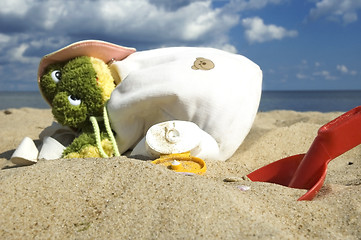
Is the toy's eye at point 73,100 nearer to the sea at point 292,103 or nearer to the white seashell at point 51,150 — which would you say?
the white seashell at point 51,150

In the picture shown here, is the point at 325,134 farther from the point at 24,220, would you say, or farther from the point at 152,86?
the point at 24,220

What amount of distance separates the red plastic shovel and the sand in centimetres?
12

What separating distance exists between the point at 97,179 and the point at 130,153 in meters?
1.06

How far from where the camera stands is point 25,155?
244cm

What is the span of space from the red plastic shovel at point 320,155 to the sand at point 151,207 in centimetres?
12

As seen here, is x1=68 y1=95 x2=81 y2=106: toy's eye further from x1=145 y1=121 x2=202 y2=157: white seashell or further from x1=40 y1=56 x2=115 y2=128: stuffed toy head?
x1=145 y1=121 x2=202 y2=157: white seashell

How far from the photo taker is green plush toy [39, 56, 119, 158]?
2393mm

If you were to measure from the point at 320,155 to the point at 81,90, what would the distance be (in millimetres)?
1515

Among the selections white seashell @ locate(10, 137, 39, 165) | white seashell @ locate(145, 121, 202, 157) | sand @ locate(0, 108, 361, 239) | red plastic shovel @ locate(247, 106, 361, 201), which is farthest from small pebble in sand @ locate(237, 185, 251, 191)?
white seashell @ locate(10, 137, 39, 165)

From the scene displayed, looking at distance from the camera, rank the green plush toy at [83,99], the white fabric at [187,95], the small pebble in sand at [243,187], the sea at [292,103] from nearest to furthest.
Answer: the small pebble in sand at [243,187] < the white fabric at [187,95] < the green plush toy at [83,99] < the sea at [292,103]

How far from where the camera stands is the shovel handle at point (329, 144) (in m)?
1.68

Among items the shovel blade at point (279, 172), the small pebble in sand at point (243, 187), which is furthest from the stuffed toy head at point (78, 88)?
the small pebble in sand at point (243, 187)

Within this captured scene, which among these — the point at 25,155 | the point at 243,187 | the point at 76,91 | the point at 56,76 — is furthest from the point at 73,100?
the point at 243,187

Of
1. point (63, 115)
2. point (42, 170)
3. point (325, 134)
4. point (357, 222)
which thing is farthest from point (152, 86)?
point (357, 222)
